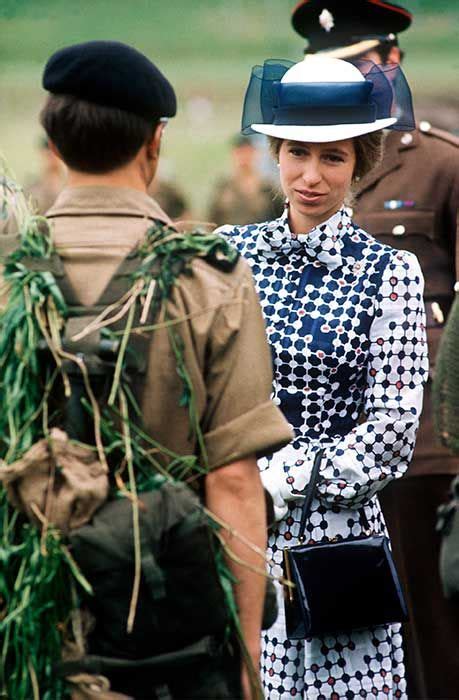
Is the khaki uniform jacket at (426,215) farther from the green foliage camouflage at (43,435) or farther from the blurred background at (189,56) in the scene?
the blurred background at (189,56)

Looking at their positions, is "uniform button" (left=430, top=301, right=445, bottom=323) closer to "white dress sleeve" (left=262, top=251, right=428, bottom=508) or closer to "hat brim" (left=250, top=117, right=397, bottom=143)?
"hat brim" (left=250, top=117, right=397, bottom=143)

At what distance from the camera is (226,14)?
12344mm

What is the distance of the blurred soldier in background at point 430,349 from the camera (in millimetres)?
5383

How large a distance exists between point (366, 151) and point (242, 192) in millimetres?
8130

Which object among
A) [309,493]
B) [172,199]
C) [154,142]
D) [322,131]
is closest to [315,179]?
[322,131]

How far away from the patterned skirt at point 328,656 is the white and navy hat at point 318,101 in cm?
98

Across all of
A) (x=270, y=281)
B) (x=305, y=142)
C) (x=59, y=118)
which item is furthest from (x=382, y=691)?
(x=59, y=118)

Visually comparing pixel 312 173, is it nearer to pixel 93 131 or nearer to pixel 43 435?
pixel 93 131

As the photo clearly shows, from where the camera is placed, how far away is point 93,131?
2.95 meters

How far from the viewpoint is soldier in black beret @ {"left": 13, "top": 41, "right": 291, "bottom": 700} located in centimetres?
295

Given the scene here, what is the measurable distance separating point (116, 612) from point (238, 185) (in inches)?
→ 380

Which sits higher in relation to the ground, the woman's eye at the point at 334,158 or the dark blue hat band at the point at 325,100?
the dark blue hat band at the point at 325,100

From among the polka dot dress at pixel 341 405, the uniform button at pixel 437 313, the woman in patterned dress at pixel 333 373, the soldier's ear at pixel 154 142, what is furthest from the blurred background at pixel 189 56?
the soldier's ear at pixel 154 142

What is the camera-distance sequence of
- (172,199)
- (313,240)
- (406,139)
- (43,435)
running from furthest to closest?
(172,199), (406,139), (313,240), (43,435)
